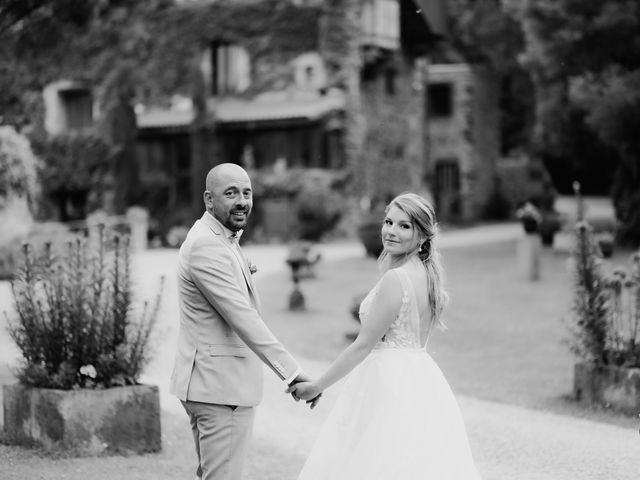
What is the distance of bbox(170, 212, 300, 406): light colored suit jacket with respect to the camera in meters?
4.71

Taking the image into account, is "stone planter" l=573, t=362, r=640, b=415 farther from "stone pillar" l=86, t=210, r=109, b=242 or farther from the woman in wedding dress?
"stone pillar" l=86, t=210, r=109, b=242

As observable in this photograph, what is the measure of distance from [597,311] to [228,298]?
523cm

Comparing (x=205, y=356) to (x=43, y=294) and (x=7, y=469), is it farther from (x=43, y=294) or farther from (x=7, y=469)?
(x=43, y=294)

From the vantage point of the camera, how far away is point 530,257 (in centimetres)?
1964

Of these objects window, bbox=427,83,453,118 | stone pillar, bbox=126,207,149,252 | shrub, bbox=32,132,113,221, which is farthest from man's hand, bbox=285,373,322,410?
window, bbox=427,83,453,118

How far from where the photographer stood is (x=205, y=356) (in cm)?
478

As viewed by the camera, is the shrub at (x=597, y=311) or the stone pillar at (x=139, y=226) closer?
the shrub at (x=597, y=311)

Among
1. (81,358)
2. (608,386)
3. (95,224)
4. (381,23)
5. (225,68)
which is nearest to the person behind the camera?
(81,358)

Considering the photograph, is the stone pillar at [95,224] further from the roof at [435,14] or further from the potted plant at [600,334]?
the roof at [435,14]

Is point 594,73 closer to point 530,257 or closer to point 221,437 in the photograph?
point 530,257

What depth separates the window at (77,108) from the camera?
109ft

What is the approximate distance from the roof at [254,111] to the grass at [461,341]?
292 inches

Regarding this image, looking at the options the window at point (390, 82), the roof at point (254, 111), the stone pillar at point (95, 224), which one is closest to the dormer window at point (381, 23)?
the window at point (390, 82)

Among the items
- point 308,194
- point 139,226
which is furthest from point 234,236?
point 308,194
